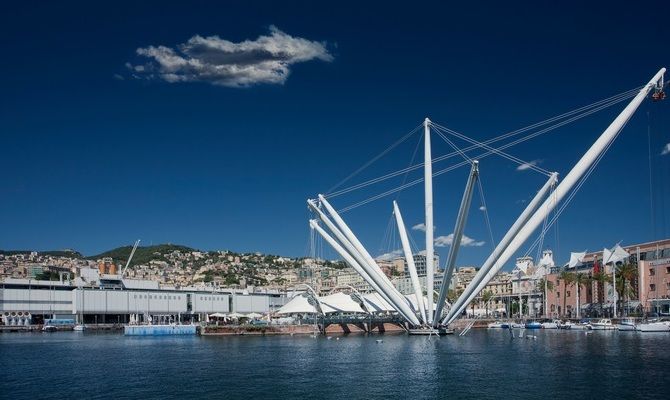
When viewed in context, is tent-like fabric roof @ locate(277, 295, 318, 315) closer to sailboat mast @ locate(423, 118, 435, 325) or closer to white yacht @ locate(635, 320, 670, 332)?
sailboat mast @ locate(423, 118, 435, 325)

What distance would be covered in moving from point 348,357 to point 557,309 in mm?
90391

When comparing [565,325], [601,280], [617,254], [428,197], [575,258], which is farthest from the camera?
[575,258]

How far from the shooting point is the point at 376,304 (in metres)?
121

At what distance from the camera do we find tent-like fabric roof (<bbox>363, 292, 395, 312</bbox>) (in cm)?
11949

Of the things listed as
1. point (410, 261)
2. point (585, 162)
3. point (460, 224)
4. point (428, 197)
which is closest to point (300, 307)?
point (410, 261)

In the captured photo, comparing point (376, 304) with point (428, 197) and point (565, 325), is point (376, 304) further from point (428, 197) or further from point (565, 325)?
point (428, 197)

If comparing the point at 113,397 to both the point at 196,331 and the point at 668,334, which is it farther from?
the point at 196,331

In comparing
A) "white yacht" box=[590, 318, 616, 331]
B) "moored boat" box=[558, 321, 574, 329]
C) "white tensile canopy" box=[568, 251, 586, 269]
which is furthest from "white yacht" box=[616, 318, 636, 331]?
"white tensile canopy" box=[568, 251, 586, 269]

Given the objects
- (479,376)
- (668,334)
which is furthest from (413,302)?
(479,376)

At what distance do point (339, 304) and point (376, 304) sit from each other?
6621 mm

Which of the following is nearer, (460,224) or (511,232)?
(511,232)

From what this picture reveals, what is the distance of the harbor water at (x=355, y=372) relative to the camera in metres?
38.2

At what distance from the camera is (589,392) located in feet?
119

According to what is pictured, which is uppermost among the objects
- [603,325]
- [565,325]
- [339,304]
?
[339,304]
